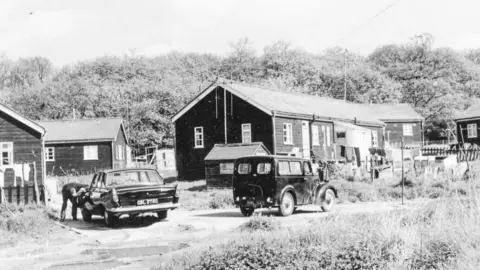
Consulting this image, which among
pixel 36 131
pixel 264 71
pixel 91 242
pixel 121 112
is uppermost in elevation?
pixel 264 71

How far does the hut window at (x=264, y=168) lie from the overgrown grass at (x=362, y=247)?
831cm

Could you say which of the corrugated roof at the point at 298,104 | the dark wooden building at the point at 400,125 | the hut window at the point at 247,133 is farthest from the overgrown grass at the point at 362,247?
the dark wooden building at the point at 400,125

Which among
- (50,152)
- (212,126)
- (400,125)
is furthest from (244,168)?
(400,125)

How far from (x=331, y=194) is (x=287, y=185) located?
8.00ft

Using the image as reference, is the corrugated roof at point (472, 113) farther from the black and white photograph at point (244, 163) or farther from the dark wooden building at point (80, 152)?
the dark wooden building at point (80, 152)

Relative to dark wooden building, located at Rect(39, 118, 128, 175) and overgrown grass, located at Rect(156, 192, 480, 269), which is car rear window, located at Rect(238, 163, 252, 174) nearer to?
overgrown grass, located at Rect(156, 192, 480, 269)

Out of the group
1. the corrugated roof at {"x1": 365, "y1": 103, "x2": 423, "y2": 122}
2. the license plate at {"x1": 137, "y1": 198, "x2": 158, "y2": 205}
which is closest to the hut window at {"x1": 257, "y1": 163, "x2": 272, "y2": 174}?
the license plate at {"x1": 137, "y1": 198, "x2": 158, "y2": 205}

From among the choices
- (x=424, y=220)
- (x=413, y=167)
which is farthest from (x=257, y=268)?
(x=413, y=167)

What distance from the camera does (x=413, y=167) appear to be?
30.0m

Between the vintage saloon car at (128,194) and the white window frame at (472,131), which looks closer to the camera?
the vintage saloon car at (128,194)

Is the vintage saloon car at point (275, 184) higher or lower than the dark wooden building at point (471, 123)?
lower

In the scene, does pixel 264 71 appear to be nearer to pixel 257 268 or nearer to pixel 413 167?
pixel 413 167

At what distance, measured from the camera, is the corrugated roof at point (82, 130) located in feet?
164

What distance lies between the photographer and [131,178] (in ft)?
58.4
